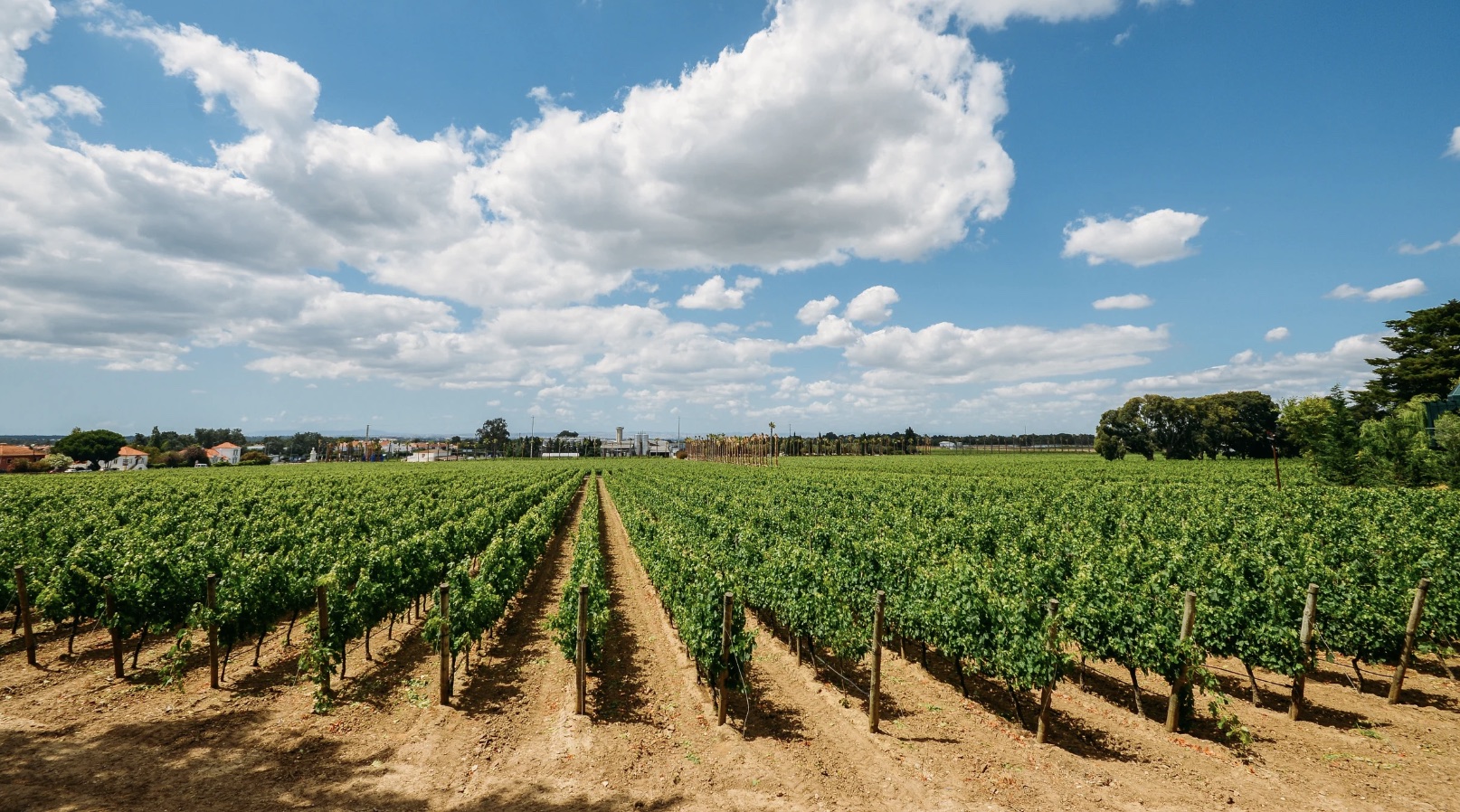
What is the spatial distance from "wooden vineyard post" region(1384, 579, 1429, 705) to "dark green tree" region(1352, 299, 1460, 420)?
78.2 m

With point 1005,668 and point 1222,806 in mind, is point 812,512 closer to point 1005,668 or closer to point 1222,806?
point 1005,668

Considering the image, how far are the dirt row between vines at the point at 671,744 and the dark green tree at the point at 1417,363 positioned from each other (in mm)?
82116

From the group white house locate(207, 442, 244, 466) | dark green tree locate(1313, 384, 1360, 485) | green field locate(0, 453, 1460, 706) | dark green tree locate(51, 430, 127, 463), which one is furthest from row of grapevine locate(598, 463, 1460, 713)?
white house locate(207, 442, 244, 466)

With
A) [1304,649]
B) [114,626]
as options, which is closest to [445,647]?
[114,626]

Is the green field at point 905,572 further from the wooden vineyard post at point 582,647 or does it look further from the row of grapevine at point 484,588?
the wooden vineyard post at point 582,647

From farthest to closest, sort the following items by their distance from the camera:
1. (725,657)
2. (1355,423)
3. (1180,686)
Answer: (1355,423), (725,657), (1180,686)

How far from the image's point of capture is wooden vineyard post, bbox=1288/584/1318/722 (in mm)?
8922

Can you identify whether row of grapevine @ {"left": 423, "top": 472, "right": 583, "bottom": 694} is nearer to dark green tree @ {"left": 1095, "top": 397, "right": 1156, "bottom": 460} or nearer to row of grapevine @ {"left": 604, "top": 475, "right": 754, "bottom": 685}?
row of grapevine @ {"left": 604, "top": 475, "right": 754, "bottom": 685}

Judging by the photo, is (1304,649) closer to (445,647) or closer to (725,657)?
(725,657)

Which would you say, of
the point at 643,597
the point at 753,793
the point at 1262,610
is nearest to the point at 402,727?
the point at 753,793

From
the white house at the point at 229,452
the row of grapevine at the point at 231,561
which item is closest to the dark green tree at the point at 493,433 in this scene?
the white house at the point at 229,452

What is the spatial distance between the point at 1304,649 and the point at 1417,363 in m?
88.4

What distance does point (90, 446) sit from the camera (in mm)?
99312

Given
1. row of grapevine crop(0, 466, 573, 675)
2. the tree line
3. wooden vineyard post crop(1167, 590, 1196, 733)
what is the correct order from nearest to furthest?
wooden vineyard post crop(1167, 590, 1196, 733), row of grapevine crop(0, 466, 573, 675), the tree line
